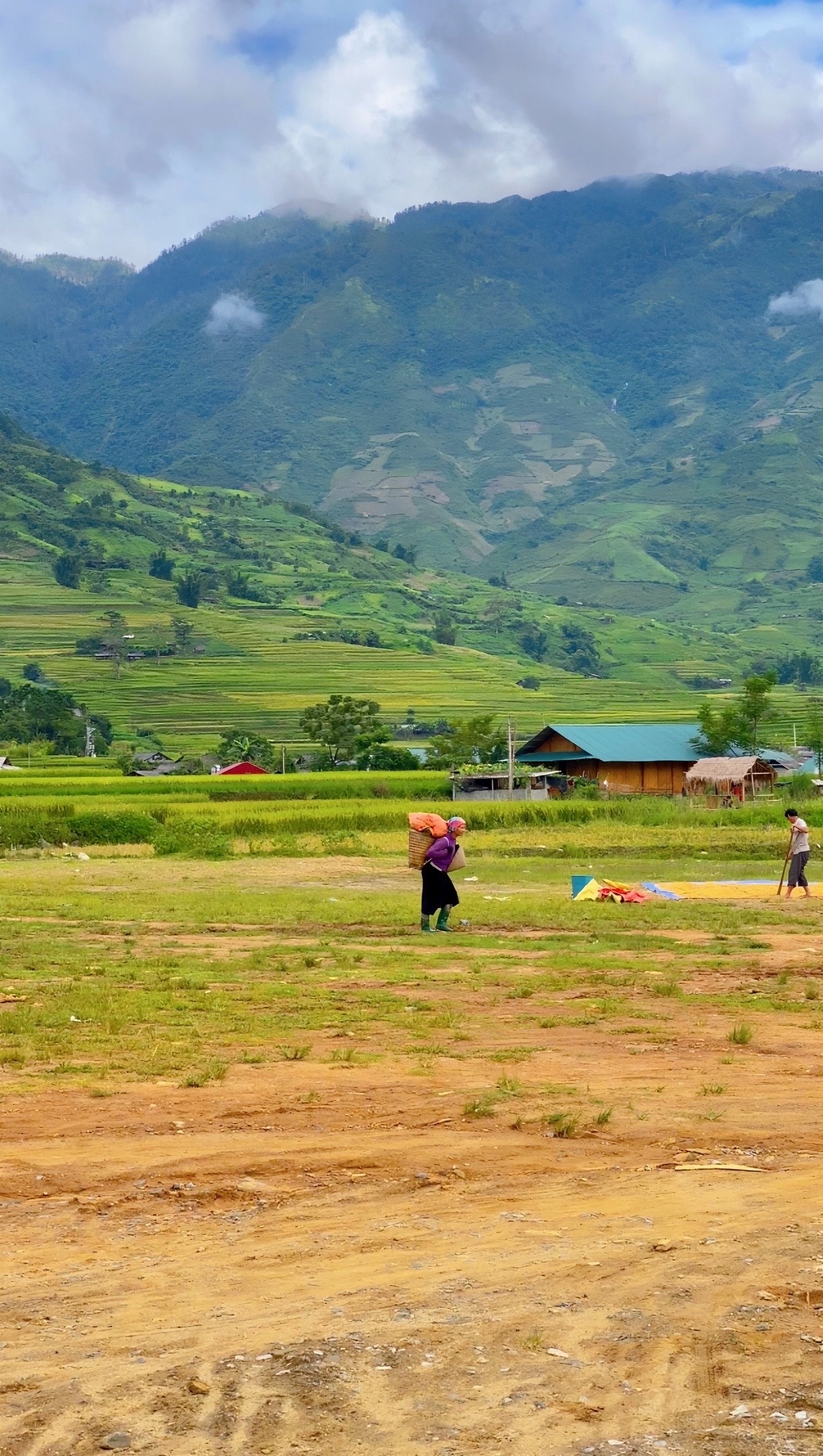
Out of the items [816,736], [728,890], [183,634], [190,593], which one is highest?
[190,593]

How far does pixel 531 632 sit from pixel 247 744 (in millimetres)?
101513

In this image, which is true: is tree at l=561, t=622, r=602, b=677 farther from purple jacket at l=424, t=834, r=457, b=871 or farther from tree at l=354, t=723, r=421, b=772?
purple jacket at l=424, t=834, r=457, b=871

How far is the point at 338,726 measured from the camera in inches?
3310

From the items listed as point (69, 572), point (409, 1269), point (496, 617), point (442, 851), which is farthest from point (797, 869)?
point (496, 617)

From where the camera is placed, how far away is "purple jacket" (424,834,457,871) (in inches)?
771

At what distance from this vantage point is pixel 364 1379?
19.1ft

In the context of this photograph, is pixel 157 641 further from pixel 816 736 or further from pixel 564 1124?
pixel 564 1124

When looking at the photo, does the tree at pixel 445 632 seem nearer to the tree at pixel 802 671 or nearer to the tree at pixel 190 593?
the tree at pixel 190 593

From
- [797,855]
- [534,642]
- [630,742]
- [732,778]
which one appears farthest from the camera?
[534,642]

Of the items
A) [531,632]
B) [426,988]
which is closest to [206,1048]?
[426,988]

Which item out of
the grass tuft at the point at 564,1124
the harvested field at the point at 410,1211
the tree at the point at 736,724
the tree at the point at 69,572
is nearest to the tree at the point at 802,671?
the tree at the point at 69,572

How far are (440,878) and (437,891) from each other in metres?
0.23

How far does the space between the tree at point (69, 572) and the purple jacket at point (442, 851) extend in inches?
5425

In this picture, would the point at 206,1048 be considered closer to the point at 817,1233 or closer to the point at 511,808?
the point at 817,1233
